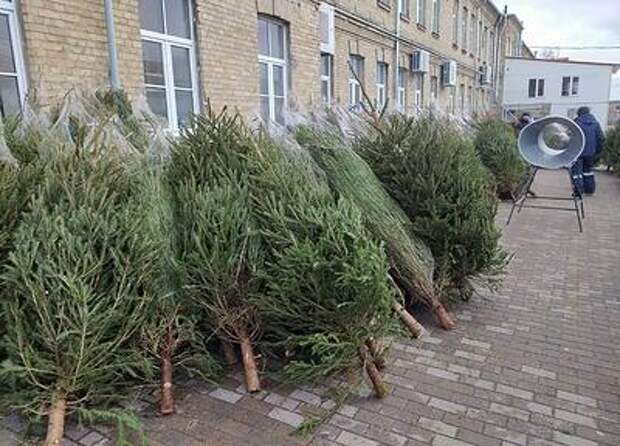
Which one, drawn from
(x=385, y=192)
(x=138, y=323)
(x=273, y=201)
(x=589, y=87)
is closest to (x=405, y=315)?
(x=385, y=192)

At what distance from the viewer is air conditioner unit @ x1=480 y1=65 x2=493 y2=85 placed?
26.2 metres

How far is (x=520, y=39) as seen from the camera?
1563 inches

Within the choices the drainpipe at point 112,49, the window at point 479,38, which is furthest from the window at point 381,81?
the window at point 479,38

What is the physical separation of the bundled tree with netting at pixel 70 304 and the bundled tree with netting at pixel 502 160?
26.0 ft

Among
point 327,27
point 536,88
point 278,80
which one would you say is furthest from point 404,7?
point 536,88

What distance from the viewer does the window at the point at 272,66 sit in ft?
26.1

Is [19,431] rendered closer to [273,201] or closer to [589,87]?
[273,201]

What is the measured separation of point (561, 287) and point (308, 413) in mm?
2955

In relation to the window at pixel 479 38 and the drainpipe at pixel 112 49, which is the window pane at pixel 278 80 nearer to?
the drainpipe at pixel 112 49

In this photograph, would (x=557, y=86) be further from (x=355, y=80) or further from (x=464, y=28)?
(x=355, y=80)

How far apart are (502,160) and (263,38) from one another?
4.99 metres

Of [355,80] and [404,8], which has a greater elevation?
[404,8]

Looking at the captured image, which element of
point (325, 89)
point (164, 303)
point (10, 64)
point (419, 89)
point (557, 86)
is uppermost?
point (557, 86)

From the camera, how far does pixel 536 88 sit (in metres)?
36.2
